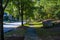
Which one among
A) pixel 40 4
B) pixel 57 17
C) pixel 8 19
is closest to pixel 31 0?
pixel 40 4

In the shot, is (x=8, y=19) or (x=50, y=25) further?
(x=8, y=19)

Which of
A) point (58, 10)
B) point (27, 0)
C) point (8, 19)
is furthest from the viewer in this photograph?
point (8, 19)

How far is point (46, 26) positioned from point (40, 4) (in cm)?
995

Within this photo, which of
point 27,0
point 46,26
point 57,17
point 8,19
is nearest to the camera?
point 27,0

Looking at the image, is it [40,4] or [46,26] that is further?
[40,4]

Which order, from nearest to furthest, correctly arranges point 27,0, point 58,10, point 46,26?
point 27,0 → point 46,26 → point 58,10

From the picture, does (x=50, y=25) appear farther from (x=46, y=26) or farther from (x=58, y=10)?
(x=58, y=10)

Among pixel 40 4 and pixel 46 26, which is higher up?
pixel 40 4

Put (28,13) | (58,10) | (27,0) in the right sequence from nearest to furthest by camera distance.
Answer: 1. (27,0)
2. (28,13)
3. (58,10)

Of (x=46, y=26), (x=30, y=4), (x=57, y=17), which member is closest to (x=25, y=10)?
(x=30, y=4)

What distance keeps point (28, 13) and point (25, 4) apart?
3.91m

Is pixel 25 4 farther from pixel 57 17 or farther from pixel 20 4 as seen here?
pixel 57 17

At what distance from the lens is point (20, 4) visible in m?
29.1

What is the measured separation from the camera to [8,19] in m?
77.2
